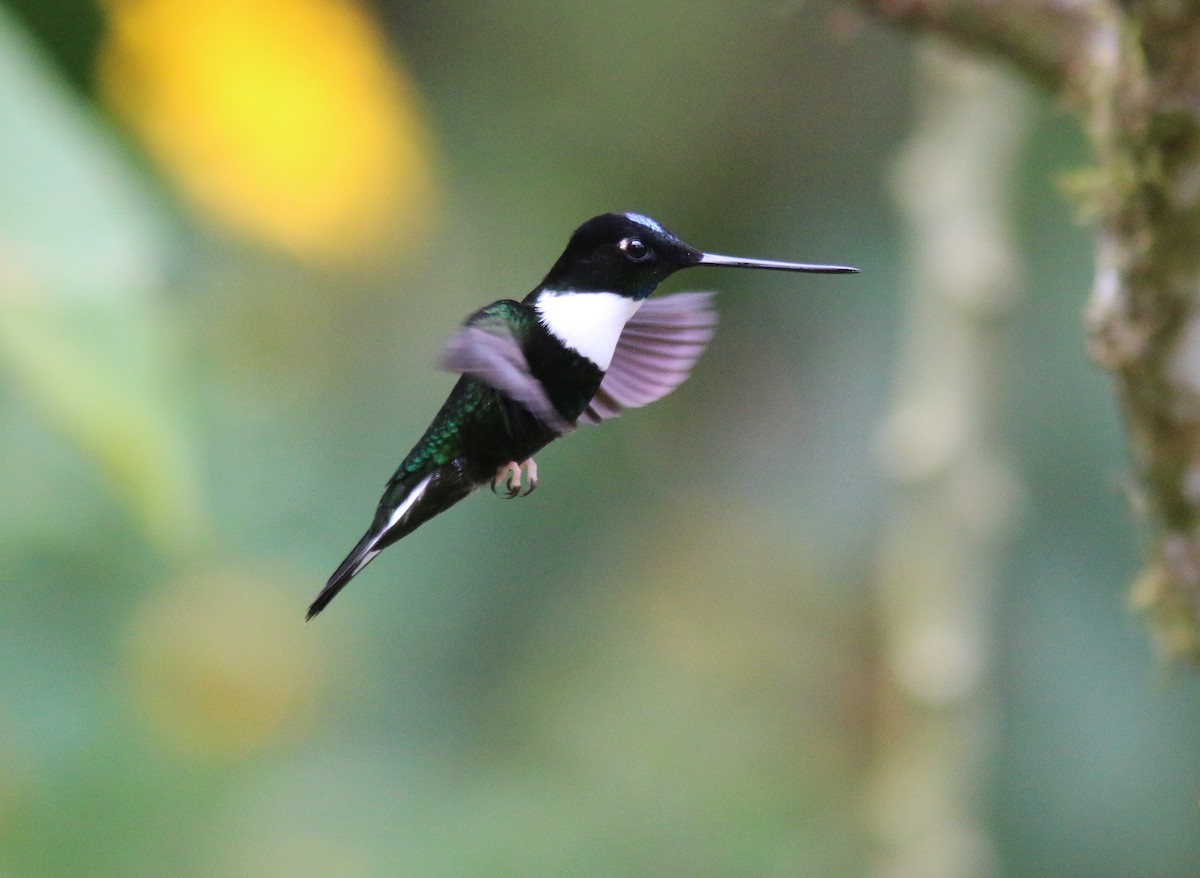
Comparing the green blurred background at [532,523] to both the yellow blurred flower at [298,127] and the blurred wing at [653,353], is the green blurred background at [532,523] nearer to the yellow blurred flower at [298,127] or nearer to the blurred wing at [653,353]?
the yellow blurred flower at [298,127]

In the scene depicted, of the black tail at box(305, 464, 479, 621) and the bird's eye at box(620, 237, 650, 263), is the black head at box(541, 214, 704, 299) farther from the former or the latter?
the black tail at box(305, 464, 479, 621)

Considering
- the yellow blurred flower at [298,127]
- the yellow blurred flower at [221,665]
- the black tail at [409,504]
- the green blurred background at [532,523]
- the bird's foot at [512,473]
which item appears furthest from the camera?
the yellow blurred flower at [298,127]

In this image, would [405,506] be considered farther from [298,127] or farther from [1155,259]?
[298,127]

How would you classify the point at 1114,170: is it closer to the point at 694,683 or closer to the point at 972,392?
the point at 972,392

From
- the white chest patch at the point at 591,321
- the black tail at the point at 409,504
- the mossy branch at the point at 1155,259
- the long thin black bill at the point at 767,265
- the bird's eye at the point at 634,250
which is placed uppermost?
the bird's eye at the point at 634,250

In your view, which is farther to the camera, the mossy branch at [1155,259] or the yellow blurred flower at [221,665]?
the yellow blurred flower at [221,665]

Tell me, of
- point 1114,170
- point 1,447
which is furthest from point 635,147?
point 1114,170

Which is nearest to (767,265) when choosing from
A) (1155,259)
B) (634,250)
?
(634,250)

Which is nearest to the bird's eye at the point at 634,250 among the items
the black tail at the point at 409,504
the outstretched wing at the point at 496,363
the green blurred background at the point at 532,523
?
the outstretched wing at the point at 496,363
